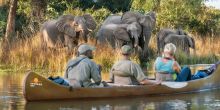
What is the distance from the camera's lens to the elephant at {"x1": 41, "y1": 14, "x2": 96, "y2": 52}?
25.4 meters

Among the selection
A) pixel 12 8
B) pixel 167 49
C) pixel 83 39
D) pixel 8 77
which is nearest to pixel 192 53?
pixel 83 39

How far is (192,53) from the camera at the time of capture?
27.5 meters

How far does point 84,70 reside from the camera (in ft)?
45.2

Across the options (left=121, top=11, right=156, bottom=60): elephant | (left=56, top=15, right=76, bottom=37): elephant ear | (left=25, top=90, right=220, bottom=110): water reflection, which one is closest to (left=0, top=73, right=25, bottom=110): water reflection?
(left=25, top=90, right=220, bottom=110): water reflection

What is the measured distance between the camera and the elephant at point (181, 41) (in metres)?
27.1

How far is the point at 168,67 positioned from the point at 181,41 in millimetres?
12059

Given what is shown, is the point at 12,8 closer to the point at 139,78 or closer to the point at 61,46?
the point at 61,46

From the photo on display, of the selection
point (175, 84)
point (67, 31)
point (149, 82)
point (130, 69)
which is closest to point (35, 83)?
point (130, 69)

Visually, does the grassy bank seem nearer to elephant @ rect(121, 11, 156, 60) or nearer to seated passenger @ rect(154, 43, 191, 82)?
elephant @ rect(121, 11, 156, 60)

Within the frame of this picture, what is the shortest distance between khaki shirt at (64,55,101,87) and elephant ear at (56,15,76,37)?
11.6m

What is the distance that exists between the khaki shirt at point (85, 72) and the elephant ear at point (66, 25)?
11.6 m

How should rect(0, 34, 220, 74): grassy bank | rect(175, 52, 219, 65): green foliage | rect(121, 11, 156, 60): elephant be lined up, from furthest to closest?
rect(121, 11, 156, 60): elephant
rect(175, 52, 219, 65): green foliage
rect(0, 34, 220, 74): grassy bank

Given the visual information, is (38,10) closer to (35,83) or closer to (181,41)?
(181,41)

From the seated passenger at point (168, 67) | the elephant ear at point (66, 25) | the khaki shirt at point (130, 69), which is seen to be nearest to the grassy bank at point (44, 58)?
the elephant ear at point (66, 25)
